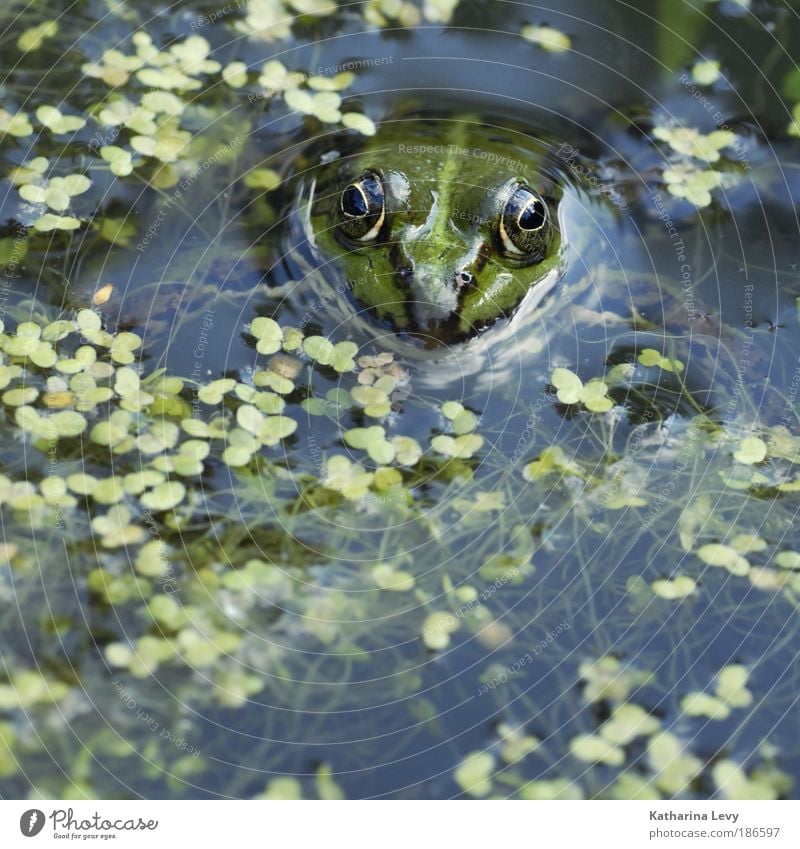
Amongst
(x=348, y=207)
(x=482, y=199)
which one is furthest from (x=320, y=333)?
(x=482, y=199)

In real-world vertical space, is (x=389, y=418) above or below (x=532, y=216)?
below

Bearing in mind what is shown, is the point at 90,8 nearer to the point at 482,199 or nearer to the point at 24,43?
the point at 24,43

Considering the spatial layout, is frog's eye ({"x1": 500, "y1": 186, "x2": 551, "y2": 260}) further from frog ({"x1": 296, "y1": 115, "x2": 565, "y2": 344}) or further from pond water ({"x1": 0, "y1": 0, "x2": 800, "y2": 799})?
pond water ({"x1": 0, "y1": 0, "x2": 800, "y2": 799})

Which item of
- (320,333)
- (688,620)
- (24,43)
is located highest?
(24,43)

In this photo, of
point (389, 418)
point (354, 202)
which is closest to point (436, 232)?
point (354, 202)

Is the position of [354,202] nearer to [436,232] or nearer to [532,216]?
[436,232]
